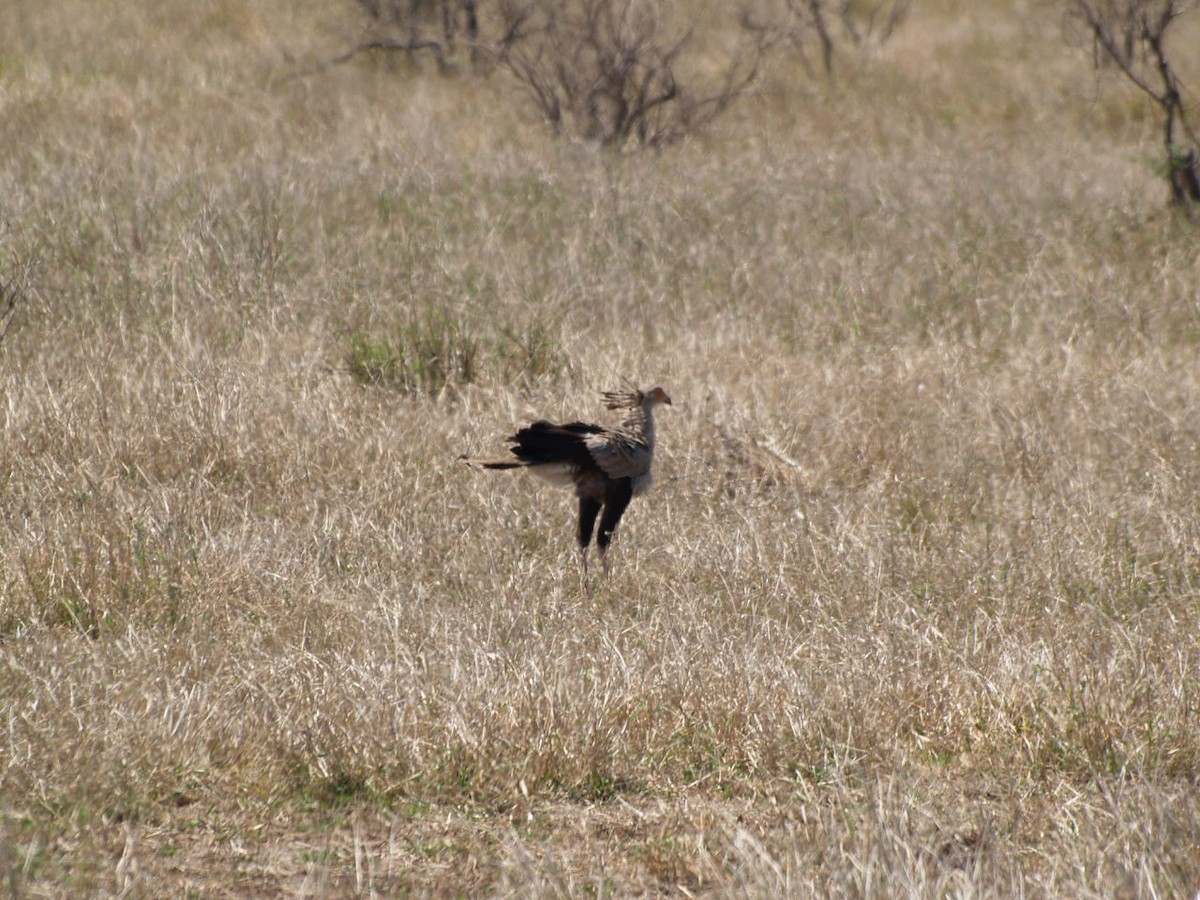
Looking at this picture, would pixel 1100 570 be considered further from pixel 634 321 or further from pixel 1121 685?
pixel 634 321

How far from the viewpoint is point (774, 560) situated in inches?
197

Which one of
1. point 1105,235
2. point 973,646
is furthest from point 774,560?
point 1105,235

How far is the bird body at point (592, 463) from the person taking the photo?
4910 millimetres

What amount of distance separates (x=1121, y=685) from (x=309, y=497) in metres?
3.10

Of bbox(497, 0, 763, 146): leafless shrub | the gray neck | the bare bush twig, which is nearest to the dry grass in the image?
the bare bush twig

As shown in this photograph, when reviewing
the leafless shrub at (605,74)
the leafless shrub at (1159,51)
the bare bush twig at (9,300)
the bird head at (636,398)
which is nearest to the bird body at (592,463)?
the bird head at (636,398)

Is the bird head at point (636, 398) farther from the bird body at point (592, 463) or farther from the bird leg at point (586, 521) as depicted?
the bird leg at point (586, 521)

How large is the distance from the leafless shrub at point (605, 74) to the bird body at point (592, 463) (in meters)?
7.75

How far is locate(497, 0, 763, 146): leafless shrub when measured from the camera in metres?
12.8

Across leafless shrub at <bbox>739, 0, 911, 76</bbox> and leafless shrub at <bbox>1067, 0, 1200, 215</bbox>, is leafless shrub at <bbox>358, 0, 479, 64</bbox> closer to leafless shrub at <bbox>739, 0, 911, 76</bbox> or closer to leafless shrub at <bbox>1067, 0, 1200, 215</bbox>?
leafless shrub at <bbox>739, 0, 911, 76</bbox>

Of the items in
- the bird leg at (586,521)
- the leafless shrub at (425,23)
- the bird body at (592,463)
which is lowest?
the bird leg at (586,521)

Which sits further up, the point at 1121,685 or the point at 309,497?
the point at 1121,685

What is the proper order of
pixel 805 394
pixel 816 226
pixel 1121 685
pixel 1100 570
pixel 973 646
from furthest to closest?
pixel 816 226 → pixel 805 394 → pixel 1100 570 → pixel 973 646 → pixel 1121 685

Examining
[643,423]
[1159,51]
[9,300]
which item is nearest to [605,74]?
[1159,51]
